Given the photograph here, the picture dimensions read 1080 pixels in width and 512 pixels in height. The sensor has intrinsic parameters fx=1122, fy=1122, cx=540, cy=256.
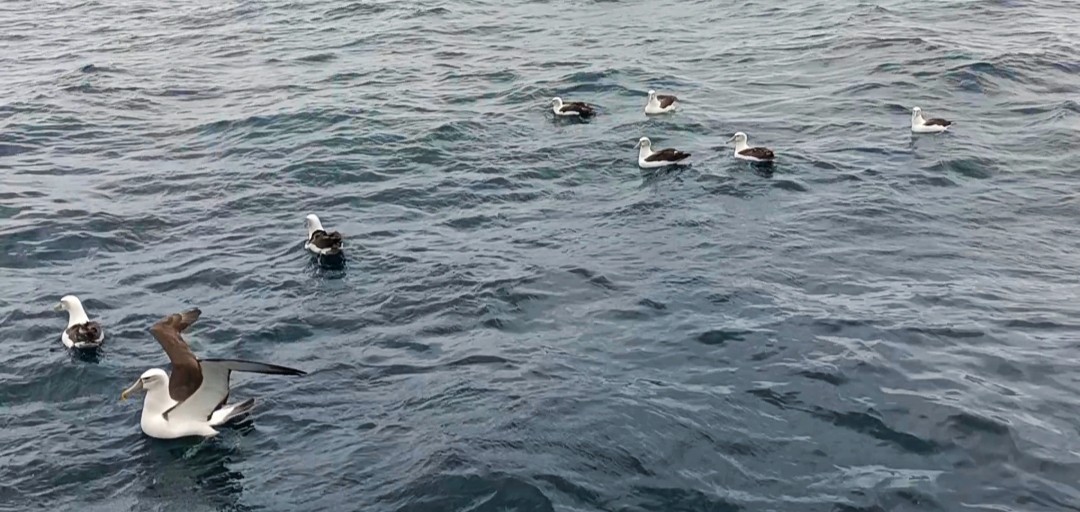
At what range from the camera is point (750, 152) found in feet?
71.5

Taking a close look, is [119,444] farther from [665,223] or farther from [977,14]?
[977,14]

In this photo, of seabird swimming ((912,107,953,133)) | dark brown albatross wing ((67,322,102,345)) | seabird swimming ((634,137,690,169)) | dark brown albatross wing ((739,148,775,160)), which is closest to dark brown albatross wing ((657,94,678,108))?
seabird swimming ((634,137,690,169))

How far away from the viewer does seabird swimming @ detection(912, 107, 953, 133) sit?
2294 cm

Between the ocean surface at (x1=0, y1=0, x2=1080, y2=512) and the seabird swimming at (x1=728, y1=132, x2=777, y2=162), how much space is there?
340 mm

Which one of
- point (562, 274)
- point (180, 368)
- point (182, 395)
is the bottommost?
point (562, 274)

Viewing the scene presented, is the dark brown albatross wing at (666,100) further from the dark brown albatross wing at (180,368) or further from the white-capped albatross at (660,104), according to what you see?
the dark brown albatross wing at (180,368)

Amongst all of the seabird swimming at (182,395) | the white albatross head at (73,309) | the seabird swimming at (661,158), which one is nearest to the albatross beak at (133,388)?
the seabird swimming at (182,395)

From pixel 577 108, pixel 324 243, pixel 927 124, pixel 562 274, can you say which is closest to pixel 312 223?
pixel 324 243

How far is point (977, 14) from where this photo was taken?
3378 centimetres

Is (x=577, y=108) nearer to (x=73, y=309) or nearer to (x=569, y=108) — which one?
(x=569, y=108)

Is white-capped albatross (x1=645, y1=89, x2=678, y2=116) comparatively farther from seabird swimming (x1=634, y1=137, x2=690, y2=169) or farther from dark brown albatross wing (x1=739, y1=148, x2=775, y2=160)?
dark brown albatross wing (x1=739, y1=148, x2=775, y2=160)

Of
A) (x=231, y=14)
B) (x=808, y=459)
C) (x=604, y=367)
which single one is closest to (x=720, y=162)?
(x=604, y=367)

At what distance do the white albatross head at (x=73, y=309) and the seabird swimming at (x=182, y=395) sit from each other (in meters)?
2.81

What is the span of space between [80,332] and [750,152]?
1261 centimetres
